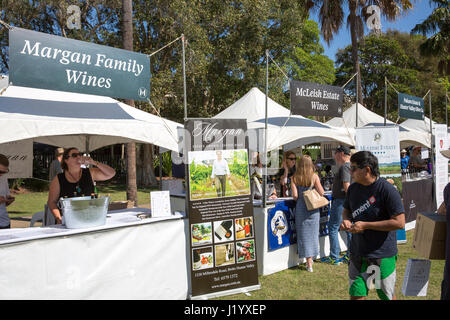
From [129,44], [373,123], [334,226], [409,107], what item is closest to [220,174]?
[334,226]

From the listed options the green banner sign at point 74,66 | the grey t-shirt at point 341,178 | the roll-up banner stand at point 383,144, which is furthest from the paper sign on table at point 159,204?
the roll-up banner stand at point 383,144

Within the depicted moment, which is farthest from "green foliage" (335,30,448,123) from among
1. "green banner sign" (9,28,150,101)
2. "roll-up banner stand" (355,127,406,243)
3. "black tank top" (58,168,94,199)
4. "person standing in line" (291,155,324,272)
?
"black tank top" (58,168,94,199)

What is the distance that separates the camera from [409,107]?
329 inches

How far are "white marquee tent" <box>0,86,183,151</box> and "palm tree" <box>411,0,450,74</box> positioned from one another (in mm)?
17677

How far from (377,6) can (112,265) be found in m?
14.2

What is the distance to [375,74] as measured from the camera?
34.6 metres

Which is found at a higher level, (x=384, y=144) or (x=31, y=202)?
(x=384, y=144)

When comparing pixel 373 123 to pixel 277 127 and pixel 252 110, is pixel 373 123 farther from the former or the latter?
pixel 277 127

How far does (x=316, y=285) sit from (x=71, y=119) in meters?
3.70

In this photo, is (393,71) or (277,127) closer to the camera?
(277,127)

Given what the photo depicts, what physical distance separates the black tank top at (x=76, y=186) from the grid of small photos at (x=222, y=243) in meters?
1.35

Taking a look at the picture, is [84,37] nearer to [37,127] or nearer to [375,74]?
[37,127]

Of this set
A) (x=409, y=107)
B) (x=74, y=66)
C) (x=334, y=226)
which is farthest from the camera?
(x=409, y=107)
